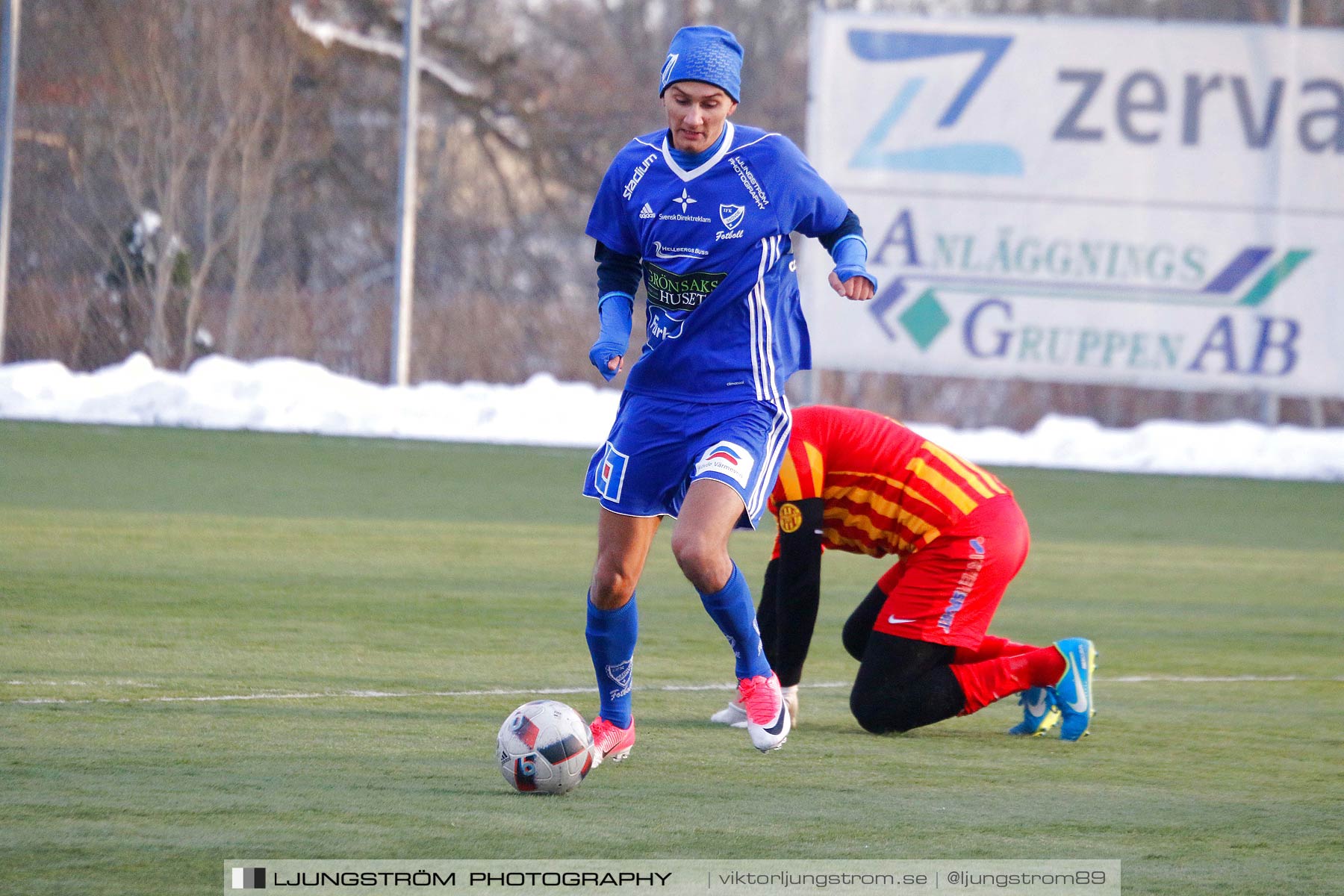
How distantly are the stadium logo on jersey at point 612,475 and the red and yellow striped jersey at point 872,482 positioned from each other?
702 mm

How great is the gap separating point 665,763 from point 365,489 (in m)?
7.15

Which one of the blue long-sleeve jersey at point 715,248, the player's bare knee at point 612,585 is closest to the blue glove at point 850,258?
the blue long-sleeve jersey at point 715,248

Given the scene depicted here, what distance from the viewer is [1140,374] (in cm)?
1536

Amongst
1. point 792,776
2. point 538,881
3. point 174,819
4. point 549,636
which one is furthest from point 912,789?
point 549,636

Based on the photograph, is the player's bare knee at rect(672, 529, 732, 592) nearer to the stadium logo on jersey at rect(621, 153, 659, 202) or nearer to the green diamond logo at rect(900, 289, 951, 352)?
the stadium logo on jersey at rect(621, 153, 659, 202)

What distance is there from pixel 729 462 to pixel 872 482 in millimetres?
903

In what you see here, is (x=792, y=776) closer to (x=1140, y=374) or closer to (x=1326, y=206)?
(x=1140, y=374)

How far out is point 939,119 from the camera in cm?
1537

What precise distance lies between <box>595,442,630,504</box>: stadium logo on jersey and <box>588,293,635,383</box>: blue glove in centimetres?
21

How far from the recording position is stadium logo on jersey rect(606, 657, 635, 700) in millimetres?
4750

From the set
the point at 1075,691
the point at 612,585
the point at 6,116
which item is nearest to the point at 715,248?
the point at 612,585

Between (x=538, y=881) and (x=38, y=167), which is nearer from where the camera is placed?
(x=538, y=881)

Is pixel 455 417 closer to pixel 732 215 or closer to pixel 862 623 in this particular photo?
pixel 862 623

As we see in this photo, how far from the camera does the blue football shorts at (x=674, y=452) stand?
4684mm
